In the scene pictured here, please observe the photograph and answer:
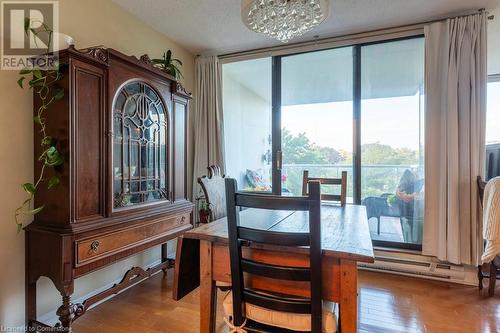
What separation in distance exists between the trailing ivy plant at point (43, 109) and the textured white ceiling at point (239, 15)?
3.54 feet

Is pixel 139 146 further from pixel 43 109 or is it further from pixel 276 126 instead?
pixel 276 126

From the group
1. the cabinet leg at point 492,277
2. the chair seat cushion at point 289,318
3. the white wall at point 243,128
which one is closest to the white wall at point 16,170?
the chair seat cushion at point 289,318

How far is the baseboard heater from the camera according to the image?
8.51 ft

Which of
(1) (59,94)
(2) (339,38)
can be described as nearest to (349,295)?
(1) (59,94)

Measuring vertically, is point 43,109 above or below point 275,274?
above


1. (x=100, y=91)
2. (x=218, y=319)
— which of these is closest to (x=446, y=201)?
(x=218, y=319)

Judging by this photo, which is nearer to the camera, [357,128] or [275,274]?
[275,274]

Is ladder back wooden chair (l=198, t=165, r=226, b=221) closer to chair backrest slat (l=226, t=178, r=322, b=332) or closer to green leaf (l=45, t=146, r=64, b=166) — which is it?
chair backrest slat (l=226, t=178, r=322, b=332)

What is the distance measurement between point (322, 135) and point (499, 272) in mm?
2118

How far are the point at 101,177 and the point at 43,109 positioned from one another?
0.55 m

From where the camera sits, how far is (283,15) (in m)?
1.72

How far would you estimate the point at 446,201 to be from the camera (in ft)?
8.48

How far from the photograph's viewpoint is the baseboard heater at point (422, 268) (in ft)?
8.51

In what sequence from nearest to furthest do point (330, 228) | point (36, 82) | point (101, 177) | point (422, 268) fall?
1. point (330, 228)
2. point (36, 82)
3. point (101, 177)
4. point (422, 268)
